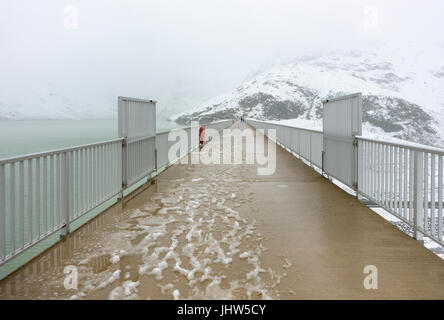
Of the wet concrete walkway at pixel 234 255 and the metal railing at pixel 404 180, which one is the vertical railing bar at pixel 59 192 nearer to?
the wet concrete walkway at pixel 234 255

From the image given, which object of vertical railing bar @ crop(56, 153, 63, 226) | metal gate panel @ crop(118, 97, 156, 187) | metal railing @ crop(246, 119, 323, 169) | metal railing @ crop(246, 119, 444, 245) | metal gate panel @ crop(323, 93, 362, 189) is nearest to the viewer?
metal railing @ crop(246, 119, 444, 245)

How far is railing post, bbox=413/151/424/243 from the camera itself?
15.7ft

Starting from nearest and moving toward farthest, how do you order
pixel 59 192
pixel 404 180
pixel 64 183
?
pixel 59 192 < pixel 64 183 < pixel 404 180

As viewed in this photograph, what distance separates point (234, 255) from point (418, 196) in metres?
2.34

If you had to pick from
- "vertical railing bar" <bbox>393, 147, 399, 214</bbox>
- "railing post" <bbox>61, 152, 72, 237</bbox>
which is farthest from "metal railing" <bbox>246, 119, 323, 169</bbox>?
"railing post" <bbox>61, 152, 72, 237</bbox>

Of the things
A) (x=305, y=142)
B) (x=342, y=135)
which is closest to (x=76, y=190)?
(x=342, y=135)

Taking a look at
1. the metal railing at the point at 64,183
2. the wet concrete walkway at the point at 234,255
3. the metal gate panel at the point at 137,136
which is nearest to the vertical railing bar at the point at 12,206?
the metal railing at the point at 64,183

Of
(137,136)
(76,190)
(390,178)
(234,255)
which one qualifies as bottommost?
(234,255)

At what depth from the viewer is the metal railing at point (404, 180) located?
4.42 m

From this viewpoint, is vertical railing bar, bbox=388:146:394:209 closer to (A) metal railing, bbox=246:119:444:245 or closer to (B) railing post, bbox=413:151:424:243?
(A) metal railing, bbox=246:119:444:245

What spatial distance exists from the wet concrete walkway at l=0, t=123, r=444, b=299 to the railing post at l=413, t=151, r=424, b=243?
0.71 ft

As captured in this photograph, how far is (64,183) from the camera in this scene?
16.7 feet

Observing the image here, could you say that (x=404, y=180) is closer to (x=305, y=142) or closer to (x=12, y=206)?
(x=12, y=206)
